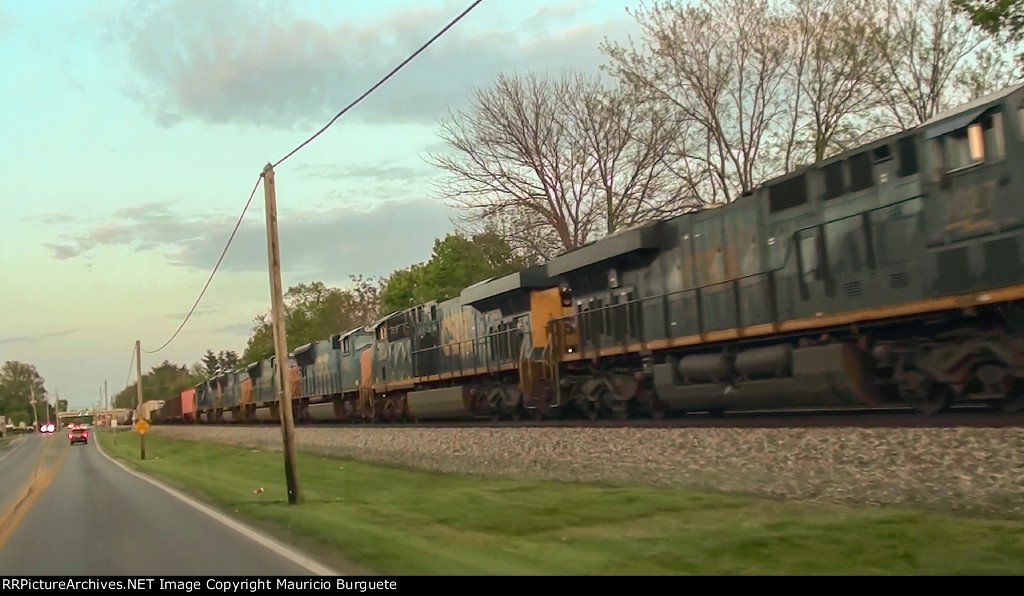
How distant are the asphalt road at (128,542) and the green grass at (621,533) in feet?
2.39

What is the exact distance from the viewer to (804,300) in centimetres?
1499

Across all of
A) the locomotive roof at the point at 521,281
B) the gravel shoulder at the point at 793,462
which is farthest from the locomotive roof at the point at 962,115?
the locomotive roof at the point at 521,281

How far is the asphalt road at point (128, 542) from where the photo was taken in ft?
28.0

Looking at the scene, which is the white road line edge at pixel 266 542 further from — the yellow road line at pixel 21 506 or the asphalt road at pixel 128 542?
the yellow road line at pixel 21 506

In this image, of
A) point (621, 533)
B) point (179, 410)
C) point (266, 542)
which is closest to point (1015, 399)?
point (621, 533)

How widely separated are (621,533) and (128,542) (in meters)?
5.43

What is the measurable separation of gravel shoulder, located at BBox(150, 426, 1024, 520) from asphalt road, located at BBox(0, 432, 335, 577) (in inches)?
221

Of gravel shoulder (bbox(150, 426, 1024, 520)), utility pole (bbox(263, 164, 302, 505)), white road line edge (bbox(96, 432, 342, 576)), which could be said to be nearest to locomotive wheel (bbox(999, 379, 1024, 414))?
gravel shoulder (bbox(150, 426, 1024, 520))

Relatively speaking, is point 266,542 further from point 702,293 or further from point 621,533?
point 702,293

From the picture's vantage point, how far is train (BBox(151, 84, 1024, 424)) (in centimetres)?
1201

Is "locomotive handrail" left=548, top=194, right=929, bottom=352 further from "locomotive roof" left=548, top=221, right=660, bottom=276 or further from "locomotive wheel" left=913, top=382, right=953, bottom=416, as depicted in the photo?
"locomotive wheel" left=913, top=382, right=953, bottom=416
